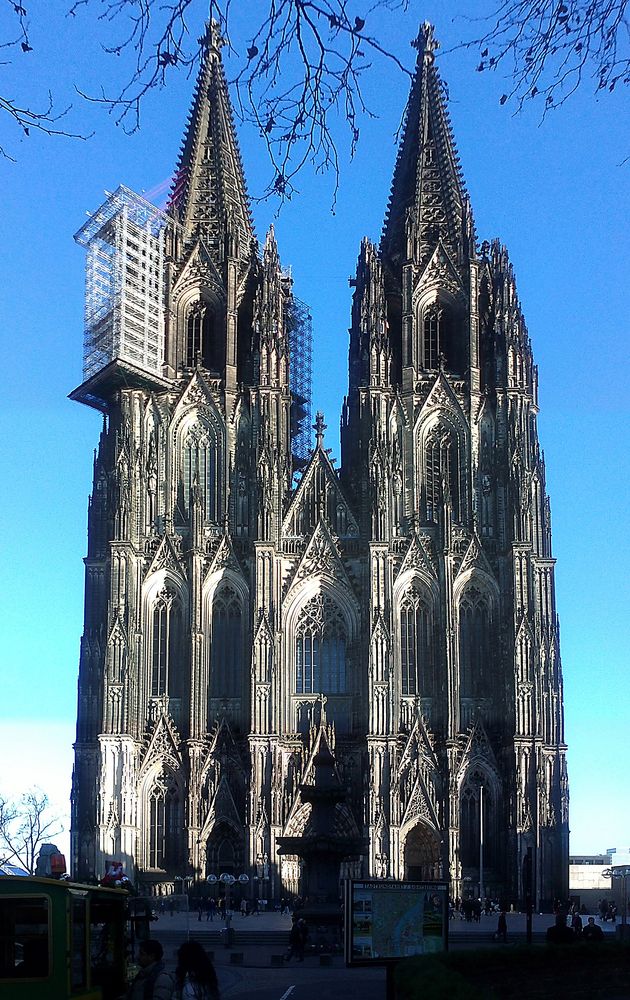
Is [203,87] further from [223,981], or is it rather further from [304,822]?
[223,981]

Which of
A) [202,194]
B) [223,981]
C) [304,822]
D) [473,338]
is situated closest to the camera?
[223,981]

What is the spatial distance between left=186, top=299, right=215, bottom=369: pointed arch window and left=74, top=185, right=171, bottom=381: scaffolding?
1714 mm

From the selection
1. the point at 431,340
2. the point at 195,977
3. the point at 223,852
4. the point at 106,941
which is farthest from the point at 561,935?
the point at 431,340

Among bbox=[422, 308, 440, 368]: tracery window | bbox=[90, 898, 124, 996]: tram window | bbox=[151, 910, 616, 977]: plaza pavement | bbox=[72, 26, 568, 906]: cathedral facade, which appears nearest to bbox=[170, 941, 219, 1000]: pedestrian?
bbox=[90, 898, 124, 996]: tram window

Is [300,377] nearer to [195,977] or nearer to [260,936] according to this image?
[260,936]

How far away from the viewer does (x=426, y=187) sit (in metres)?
76.4

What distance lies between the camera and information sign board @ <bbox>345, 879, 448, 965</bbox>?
21.9 m

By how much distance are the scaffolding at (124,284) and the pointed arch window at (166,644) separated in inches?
449

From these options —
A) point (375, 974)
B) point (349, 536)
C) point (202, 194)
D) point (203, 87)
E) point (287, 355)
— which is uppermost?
point (203, 87)

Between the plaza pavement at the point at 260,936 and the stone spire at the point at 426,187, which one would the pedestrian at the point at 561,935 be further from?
the stone spire at the point at 426,187

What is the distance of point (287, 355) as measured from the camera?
73.2 m

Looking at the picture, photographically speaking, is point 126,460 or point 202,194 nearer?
point 126,460

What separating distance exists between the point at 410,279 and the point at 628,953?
50533mm

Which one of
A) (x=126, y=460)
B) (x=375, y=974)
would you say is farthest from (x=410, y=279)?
(x=375, y=974)
